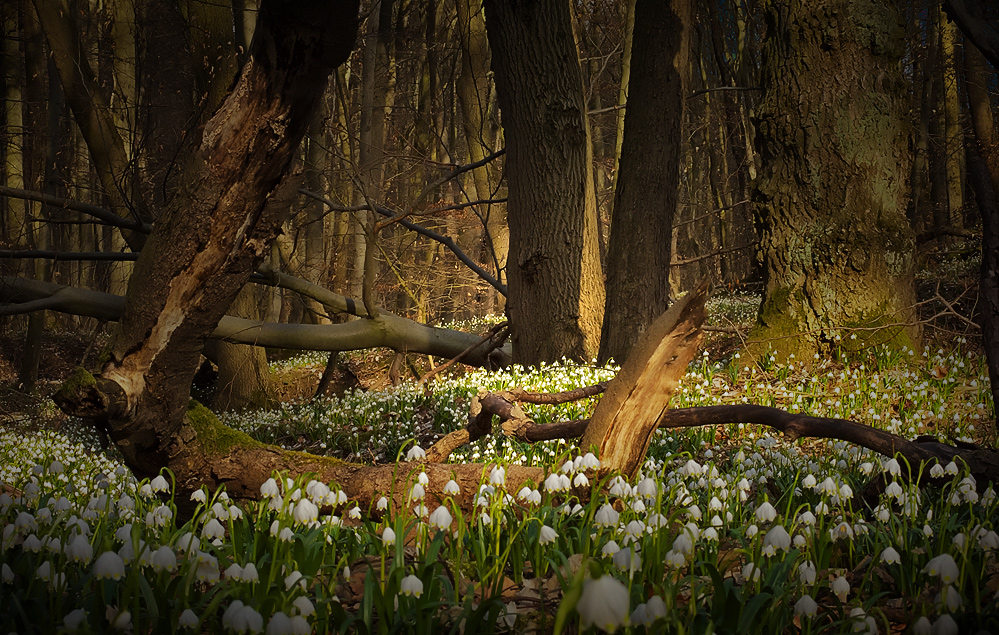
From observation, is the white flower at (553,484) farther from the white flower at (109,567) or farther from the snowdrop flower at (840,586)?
the white flower at (109,567)

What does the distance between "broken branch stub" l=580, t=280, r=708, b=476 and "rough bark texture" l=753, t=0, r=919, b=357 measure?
3.68 metres

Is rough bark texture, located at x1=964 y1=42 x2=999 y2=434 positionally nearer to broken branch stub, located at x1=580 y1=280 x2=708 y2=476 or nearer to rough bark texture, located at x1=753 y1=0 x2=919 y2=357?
broken branch stub, located at x1=580 y1=280 x2=708 y2=476

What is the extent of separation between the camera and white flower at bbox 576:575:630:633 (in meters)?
1.08

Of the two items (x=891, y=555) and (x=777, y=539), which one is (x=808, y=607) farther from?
(x=891, y=555)

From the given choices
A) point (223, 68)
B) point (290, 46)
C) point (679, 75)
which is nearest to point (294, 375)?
point (223, 68)

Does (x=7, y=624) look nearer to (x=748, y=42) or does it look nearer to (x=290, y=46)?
(x=290, y=46)

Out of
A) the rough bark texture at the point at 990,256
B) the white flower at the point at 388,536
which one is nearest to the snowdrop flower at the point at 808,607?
the white flower at the point at 388,536

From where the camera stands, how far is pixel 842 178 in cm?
692

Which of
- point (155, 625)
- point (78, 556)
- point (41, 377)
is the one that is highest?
point (78, 556)

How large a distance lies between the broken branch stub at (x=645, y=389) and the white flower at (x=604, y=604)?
92.6 inches

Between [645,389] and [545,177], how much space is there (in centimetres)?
547

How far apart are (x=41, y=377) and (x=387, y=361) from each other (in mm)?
8483

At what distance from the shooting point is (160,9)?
13812 millimetres

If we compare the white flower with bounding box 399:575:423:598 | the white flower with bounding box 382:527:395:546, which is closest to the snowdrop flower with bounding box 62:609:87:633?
the white flower with bounding box 399:575:423:598
